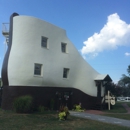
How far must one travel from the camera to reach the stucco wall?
1720 cm

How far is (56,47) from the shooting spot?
20016mm

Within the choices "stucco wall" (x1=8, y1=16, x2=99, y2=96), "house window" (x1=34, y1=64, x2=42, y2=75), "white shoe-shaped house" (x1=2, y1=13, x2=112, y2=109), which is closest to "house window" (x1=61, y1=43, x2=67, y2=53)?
"white shoe-shaped house" (x1=2, y1=13, x2=112, y2=109)

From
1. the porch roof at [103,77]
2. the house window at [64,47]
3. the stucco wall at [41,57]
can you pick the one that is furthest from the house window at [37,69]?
the porch roof at [103,77]

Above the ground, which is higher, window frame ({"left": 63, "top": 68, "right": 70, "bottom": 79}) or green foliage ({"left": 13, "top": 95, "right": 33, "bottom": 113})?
window frame ({"left": 63, "top": 68, "right": 70, "bottom": 79})

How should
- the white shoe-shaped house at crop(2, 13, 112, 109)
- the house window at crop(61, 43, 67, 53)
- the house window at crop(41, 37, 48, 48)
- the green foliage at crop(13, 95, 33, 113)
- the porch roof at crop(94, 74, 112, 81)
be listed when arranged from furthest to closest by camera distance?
the porch roof at crop(94, 74, 112, 81), the house window at crop(61, 43, 67, 53), the house window at crop(41, 37, 48, 48), the white shoe-shaped house at crop(2, 13, 112, 109), the green foliage at crop(13, 95, 33, 113)

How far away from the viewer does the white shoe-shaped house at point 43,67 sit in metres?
17.1

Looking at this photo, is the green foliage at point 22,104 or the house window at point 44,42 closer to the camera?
the green foliage at point 22,104

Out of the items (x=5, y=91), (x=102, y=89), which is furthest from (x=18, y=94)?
(x=102, y=89)

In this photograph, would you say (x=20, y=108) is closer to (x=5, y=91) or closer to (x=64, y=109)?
(x=5, y=91)

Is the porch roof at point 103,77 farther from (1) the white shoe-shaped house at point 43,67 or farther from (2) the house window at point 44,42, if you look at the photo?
(2) the house window at point 44,42

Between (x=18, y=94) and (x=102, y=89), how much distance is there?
11680mm

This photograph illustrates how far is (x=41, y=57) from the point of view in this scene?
1841 cm

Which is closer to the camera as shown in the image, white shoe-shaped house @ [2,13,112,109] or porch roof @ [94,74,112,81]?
white shoe-shaped house @ [2,13,112,109]

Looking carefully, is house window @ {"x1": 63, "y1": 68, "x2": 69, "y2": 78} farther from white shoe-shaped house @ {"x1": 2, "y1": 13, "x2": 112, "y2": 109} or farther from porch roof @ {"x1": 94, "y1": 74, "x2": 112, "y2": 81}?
porch roof @ {"x1": 94, "y1": 74, "x2": 112, "y2": 81}
